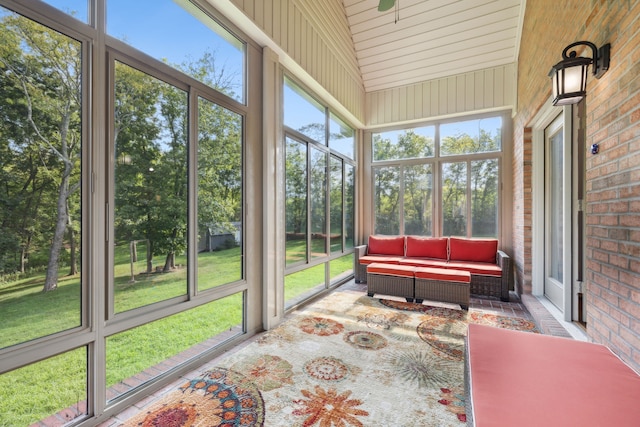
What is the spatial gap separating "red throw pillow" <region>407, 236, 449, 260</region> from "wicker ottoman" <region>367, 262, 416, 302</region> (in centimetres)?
118

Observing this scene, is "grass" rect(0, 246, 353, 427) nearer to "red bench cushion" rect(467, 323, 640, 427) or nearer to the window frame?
"red bench cushion" rect(467, 323, 640, 427)

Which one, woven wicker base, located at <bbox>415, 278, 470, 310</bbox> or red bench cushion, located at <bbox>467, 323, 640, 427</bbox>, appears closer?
red bench cushion, located at <bbox>467, 323, 640, 427</bbox>

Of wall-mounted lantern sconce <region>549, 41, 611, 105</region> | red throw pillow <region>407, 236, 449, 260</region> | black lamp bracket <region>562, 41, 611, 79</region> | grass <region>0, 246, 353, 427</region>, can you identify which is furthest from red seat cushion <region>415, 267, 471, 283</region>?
black lamp bracket <region>562, 41, 611, 79</region>

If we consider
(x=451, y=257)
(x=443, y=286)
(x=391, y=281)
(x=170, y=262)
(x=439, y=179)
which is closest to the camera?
(x=170, y=262)

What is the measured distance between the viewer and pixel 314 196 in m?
4.53

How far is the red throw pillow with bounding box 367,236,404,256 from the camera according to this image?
5660mm

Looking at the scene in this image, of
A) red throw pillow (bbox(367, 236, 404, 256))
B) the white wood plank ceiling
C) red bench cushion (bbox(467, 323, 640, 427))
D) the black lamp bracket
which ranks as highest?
the white wood plank ceiling

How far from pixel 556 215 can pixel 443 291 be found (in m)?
1.68

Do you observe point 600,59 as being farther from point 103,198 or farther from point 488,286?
point 488,286

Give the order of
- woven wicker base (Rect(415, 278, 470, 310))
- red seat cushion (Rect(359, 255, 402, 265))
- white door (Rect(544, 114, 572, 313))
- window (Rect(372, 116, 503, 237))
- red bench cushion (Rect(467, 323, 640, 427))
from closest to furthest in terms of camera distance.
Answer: red bench cushion (Rect(467, 323, 640, 427)) → white door (Rect(544, 114, 572, 313)) → woven wicker base (Rect(415, 278, 470, 310)) → red seat cushion (Rect(359, 255, 402, 265)) → window (Rect(372, 116, 503, 237))

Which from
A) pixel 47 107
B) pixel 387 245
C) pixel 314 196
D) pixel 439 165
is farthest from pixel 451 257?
pixel 47 107

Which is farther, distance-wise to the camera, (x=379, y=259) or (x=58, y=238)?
(x=379, y=259)

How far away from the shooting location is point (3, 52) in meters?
1.47

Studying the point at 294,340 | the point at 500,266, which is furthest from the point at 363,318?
the point at 500,266
